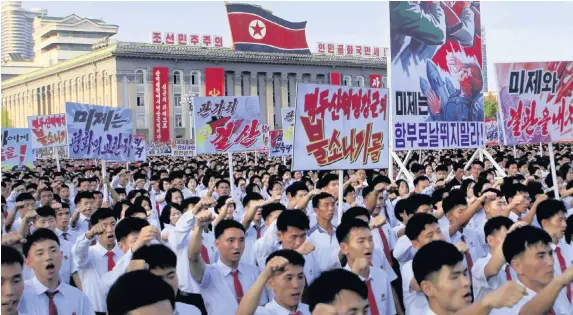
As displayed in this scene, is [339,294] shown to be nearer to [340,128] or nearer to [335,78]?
[340,128]

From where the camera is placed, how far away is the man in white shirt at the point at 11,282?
13.6 ft

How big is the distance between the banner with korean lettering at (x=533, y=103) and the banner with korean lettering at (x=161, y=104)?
43.7 m

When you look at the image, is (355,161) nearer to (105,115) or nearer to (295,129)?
(295,129)

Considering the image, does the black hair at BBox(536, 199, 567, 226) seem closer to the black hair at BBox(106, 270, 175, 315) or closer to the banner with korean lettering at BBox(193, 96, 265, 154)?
the black hair at BBox(106, 270, 175, 315)

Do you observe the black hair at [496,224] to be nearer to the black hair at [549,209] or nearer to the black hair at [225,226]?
the black hair at [549,209]

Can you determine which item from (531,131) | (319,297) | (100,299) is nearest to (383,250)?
(100,299)

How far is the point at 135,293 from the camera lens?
2.99 metres

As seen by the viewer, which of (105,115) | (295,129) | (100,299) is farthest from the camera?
(105,115)

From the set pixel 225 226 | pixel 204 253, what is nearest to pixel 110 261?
pixel 204 253

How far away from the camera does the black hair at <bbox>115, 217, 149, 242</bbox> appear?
5.98 m

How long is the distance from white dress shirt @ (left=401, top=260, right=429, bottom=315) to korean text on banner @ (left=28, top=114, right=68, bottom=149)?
14.8m

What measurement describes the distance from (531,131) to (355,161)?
3501 millimetres

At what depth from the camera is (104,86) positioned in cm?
5831

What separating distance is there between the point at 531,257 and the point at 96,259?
3.50m
